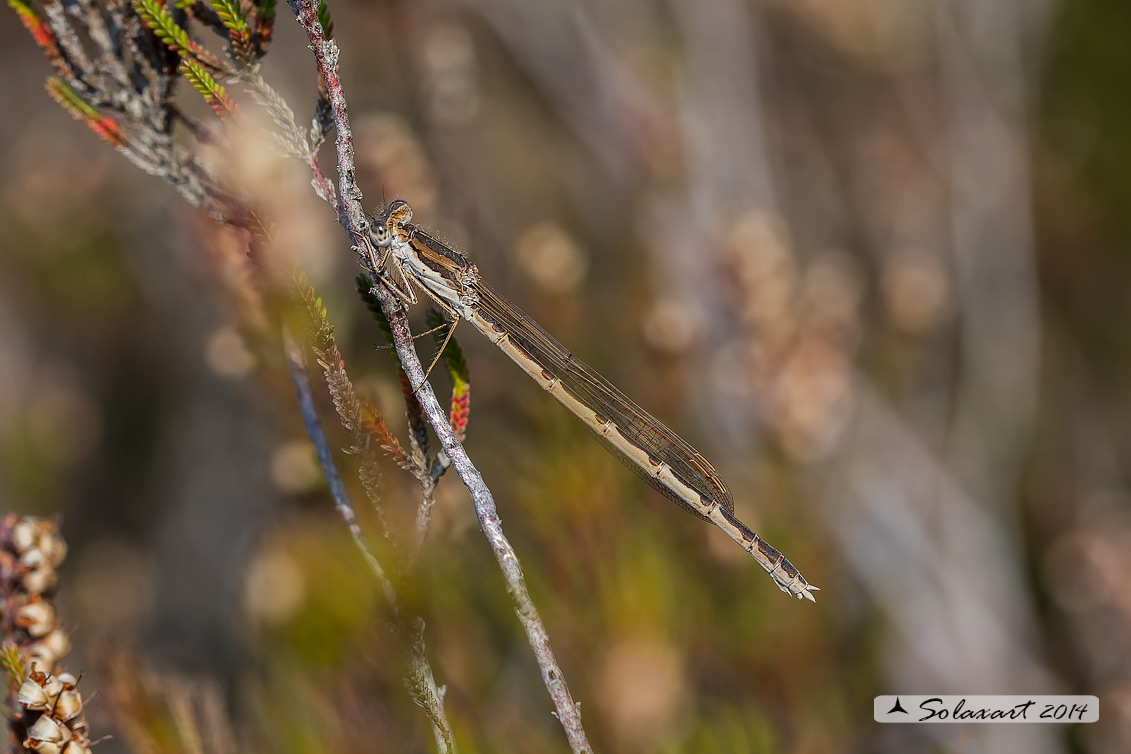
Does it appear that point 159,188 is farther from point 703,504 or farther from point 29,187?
point 703,504

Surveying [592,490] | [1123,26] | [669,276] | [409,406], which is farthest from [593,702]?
[1123,26]

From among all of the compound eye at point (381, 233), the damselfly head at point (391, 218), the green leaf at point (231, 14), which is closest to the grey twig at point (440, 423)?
the green leaf at point (231, 14)

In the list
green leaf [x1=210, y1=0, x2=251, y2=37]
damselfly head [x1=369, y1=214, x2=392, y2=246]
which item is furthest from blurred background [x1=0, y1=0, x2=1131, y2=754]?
green leaf [x1=210, y1=0, x2=251, y2=37]

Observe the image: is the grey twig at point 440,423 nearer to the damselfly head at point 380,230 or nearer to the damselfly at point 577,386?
the damselfly head at point 380,230

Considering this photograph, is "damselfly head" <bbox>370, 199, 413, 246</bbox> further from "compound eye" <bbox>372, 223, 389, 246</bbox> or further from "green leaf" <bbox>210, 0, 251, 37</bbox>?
"green leaf" <bbox>210, 0, 251, 37</bbox>

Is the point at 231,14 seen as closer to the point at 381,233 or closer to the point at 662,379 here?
the point at 381,233
